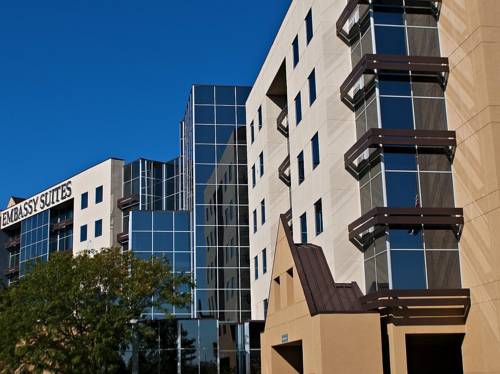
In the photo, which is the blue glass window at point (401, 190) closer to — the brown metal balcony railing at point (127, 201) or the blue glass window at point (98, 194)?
the brown metal balcony railing at point (127, 201)

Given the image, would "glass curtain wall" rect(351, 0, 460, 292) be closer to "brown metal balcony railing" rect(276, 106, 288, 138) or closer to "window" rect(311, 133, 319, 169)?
"window" rect(311, 133, 319, 169)

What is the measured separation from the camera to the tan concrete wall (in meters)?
30.9

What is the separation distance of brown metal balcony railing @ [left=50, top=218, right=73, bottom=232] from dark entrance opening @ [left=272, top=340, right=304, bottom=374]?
44.8 meters

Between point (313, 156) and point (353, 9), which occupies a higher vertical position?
point (353, 9)

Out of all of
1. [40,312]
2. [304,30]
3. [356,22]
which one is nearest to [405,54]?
[356,22]

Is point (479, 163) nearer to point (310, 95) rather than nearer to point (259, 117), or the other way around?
point (310, 95)

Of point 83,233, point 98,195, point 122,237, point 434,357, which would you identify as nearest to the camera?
point 434,357

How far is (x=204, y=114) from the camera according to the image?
68.3 meters

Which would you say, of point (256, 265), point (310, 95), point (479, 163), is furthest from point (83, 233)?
point (479, 163)

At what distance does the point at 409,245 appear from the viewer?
33.4m

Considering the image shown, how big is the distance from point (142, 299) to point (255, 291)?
13.6 m

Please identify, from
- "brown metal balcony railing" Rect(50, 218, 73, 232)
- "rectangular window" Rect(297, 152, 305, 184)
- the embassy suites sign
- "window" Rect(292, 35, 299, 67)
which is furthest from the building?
the embassy suites sign

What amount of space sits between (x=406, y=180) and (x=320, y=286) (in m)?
6.24

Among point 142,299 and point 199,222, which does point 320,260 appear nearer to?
point 142,299
